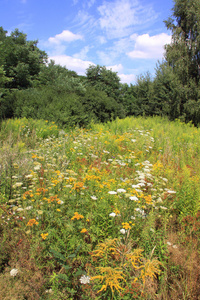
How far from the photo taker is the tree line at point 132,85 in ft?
36.7

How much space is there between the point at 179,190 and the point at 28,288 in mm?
2317

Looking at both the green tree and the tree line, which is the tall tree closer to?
the tree line

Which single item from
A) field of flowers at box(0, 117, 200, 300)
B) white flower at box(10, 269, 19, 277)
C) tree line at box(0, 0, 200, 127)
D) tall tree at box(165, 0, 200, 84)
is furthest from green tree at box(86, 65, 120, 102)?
white flower at box(10, 269, 19, 277)

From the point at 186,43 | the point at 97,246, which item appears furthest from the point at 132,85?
the point at 97,246

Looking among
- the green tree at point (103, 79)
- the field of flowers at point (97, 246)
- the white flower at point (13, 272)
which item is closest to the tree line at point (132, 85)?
the green tree at point (103, 79)

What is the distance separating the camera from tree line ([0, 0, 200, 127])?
11195 millimetres

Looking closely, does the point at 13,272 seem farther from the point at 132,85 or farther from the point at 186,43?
the point at 186,43

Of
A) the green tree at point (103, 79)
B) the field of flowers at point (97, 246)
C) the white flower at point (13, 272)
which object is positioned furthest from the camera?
the green tree at point (103, 79)

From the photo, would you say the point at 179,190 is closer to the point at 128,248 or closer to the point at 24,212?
the point at 128,248

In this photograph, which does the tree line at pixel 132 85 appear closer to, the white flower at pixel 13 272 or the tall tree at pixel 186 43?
the tall tree at pixel 186 43

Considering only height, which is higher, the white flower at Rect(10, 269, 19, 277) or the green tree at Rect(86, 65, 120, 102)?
the green tree at Rect(86, 65, 120, 102)

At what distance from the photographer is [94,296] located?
1.71 meters

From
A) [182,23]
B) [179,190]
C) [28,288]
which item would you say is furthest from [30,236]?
[182,23]

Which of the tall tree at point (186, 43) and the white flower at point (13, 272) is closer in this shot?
the white flower at point (13, 272)
